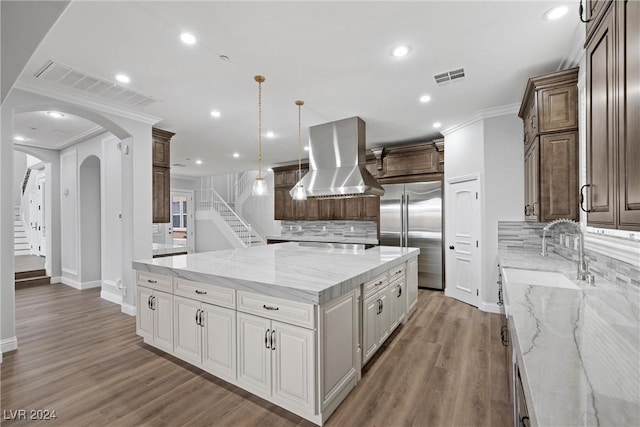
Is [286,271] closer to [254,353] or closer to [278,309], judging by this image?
[278,309]

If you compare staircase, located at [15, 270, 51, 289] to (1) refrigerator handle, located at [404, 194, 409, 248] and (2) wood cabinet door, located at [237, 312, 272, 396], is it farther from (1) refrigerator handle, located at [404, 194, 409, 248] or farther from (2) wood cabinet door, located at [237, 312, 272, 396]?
(1) refrigerator handle, located at [404, 194, 409, 248]

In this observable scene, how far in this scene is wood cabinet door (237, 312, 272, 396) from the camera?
207 centimetres

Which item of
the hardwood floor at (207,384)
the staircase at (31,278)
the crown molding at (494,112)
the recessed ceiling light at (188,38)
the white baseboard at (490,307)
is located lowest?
the hardwood floor at (207,384)

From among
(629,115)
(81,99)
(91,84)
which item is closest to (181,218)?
(81,99)

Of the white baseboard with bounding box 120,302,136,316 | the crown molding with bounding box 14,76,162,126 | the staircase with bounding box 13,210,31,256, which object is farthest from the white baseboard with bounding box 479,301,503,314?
the staircase with bounding box 13,210,31,256

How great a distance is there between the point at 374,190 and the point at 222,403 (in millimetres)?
2909

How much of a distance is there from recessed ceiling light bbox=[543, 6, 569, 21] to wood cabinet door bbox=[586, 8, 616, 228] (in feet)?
3.05

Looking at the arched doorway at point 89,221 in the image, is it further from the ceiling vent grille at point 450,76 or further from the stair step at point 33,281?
the ceiling vent grille at point 450,76

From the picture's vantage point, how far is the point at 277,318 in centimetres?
201

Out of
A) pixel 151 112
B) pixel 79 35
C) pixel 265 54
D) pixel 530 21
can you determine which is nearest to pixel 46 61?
pixel 79 35

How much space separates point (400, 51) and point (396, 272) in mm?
2226

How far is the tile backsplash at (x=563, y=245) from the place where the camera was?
1695 millimetres

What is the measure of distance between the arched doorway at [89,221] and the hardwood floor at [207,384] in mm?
2019

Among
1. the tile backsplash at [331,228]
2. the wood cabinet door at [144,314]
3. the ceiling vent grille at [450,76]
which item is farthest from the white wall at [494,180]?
the wood cabinet door at [144,314]
